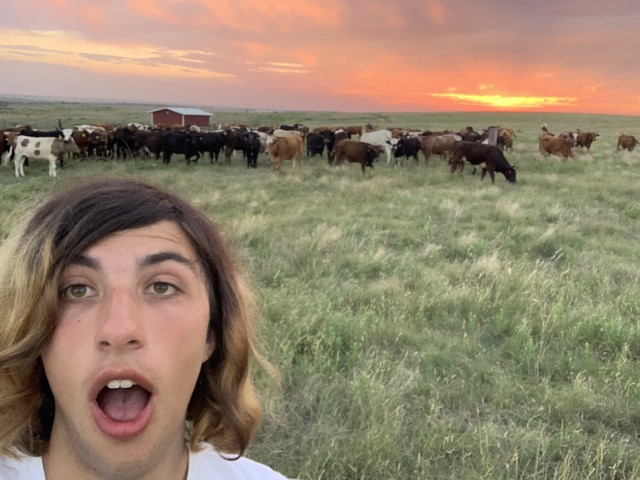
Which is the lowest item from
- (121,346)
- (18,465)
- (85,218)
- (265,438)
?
(265,438)

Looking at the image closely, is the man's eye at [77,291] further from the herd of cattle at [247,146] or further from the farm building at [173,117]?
the farm building at [173,117]

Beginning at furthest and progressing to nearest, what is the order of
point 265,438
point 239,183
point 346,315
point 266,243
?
point 239,183 < point 266,243 < point 346,315 < point 265,438

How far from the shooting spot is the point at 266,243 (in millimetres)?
8461

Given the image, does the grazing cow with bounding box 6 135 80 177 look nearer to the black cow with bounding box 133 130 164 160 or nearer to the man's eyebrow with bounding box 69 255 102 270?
the black cow with bounding box 133 130 164 160

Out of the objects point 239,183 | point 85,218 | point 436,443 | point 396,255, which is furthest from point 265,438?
point 239,183

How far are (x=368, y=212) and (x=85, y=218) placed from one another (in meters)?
9.95

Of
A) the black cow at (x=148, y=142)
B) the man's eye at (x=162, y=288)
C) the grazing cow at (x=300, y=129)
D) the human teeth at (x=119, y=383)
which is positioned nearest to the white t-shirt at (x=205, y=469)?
the human teeth at (x=119, y=383)

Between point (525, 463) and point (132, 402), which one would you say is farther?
point (525, 463)

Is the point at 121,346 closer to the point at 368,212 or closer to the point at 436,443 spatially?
the point at 436,443

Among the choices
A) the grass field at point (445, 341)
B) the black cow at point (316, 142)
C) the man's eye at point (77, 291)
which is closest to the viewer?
the man's eye at point (77, 291)

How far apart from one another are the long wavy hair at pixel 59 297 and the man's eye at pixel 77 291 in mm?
35

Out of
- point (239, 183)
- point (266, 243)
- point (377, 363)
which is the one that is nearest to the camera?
point (377, 363)

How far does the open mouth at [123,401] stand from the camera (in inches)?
53.3

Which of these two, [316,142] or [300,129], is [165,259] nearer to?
[316,142]
